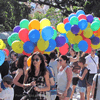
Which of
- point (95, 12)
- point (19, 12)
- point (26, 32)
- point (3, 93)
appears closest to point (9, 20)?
point (19, 12)

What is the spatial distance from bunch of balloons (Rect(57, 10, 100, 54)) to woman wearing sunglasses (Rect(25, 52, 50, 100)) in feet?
11.2

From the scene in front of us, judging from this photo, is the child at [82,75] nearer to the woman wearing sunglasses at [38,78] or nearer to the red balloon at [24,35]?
the red balloon at [24,35]

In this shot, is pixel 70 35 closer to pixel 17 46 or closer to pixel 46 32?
pixel 46 32

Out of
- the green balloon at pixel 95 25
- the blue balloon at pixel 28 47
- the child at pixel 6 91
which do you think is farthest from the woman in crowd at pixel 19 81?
the green balloon at pixel 95 25

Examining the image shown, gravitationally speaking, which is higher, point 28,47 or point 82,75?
point 28,47

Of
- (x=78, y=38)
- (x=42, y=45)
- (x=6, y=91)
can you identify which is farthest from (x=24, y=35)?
(x=78, y=38)

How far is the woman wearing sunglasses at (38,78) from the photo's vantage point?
333 cm

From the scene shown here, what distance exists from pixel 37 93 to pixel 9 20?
61.6 ft

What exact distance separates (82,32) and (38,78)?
12.9 ft

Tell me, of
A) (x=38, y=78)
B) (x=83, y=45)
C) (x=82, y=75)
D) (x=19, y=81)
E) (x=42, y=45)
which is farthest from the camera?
(x=83, y=45)

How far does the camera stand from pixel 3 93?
11.8ft

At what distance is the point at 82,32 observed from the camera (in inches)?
275

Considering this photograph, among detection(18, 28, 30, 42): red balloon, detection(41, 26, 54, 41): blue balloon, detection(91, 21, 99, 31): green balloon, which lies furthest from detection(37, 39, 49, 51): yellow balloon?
detection(91, 21, 99, 31): green balloon

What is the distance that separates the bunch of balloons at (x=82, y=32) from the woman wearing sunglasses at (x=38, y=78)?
135 inches
